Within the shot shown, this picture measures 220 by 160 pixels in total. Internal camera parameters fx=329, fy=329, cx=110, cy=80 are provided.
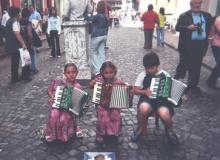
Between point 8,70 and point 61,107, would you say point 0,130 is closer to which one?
Result: point 61,107

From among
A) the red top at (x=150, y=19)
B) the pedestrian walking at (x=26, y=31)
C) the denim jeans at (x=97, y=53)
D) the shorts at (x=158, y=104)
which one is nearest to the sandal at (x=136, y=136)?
the shorts at (x=158, y=104)

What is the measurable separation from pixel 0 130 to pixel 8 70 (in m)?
4.79

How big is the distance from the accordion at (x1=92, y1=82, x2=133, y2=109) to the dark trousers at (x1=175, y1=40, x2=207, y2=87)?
2977 millimetres

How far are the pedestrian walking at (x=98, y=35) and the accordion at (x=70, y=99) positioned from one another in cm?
379

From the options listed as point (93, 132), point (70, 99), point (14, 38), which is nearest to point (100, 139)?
point (93, 132)

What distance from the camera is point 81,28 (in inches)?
298

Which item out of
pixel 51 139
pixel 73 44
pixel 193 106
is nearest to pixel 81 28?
pixel 73 44

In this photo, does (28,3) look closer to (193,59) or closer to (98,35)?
(98,35)

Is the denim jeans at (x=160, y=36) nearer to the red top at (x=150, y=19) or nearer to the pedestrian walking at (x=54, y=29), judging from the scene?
the red top at (x=150, y=19)

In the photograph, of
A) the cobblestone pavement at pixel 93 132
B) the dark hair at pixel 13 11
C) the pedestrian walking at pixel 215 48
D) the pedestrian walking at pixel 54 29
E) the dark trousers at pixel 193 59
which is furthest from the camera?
the pedestrian walking at pixel 54 29

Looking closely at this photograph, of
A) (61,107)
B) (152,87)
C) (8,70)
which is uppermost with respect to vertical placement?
(152,87)

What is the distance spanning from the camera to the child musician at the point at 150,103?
4.49 metres

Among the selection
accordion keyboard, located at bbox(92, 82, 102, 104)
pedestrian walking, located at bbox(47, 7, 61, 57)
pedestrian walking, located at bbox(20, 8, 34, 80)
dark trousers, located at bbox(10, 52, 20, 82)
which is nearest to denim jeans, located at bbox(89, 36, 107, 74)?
pedestrian walking, located at bbox(20, 8, 34, 80)

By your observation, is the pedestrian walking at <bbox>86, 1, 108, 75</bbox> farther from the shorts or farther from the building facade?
the building facade
